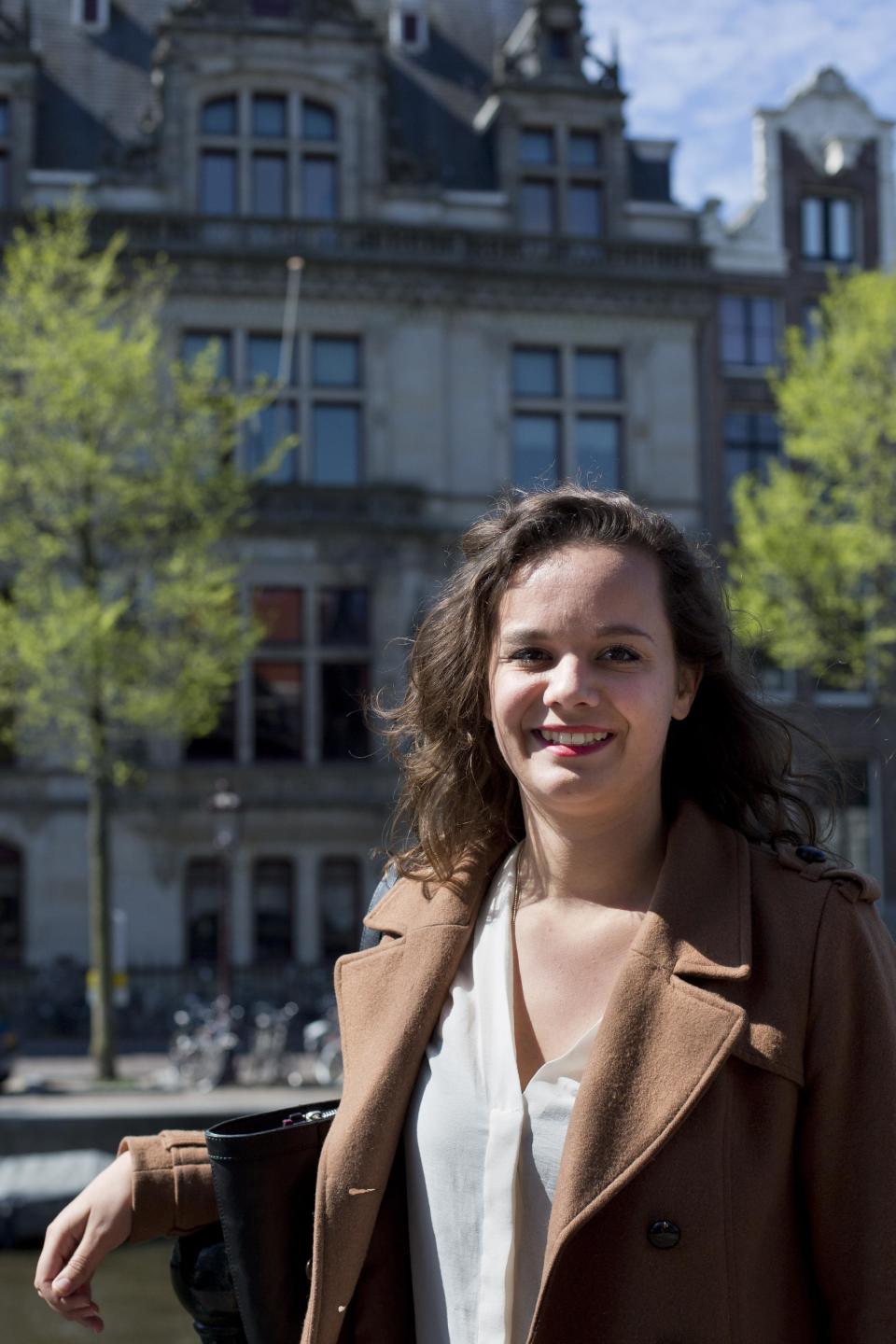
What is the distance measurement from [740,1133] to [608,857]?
1.35ft

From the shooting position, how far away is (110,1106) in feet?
40.1

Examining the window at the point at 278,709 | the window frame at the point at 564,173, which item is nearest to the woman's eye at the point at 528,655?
the window at the point at 278,709

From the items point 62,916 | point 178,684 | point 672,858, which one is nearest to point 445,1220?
point 672,858

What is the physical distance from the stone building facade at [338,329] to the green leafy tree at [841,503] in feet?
15.7

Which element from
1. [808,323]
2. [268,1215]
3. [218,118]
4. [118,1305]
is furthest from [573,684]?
[808,323]

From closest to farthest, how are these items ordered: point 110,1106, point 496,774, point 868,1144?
point 868,1144
point 496,774
point 110,1106

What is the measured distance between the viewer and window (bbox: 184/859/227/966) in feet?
71.6

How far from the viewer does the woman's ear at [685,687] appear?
2105 mm

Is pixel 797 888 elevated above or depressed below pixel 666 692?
below

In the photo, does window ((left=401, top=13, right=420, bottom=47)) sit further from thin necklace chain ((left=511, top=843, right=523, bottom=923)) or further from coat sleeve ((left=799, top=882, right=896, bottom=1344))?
coat sleeve ((left=799, top=882, right=896, bottom=1344))

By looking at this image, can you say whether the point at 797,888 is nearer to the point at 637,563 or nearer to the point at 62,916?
the point at 637,563

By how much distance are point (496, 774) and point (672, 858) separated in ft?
1.32

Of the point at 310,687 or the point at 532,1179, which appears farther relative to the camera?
the point at 310,687

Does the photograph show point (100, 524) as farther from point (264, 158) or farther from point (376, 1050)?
point (376, 1050)
